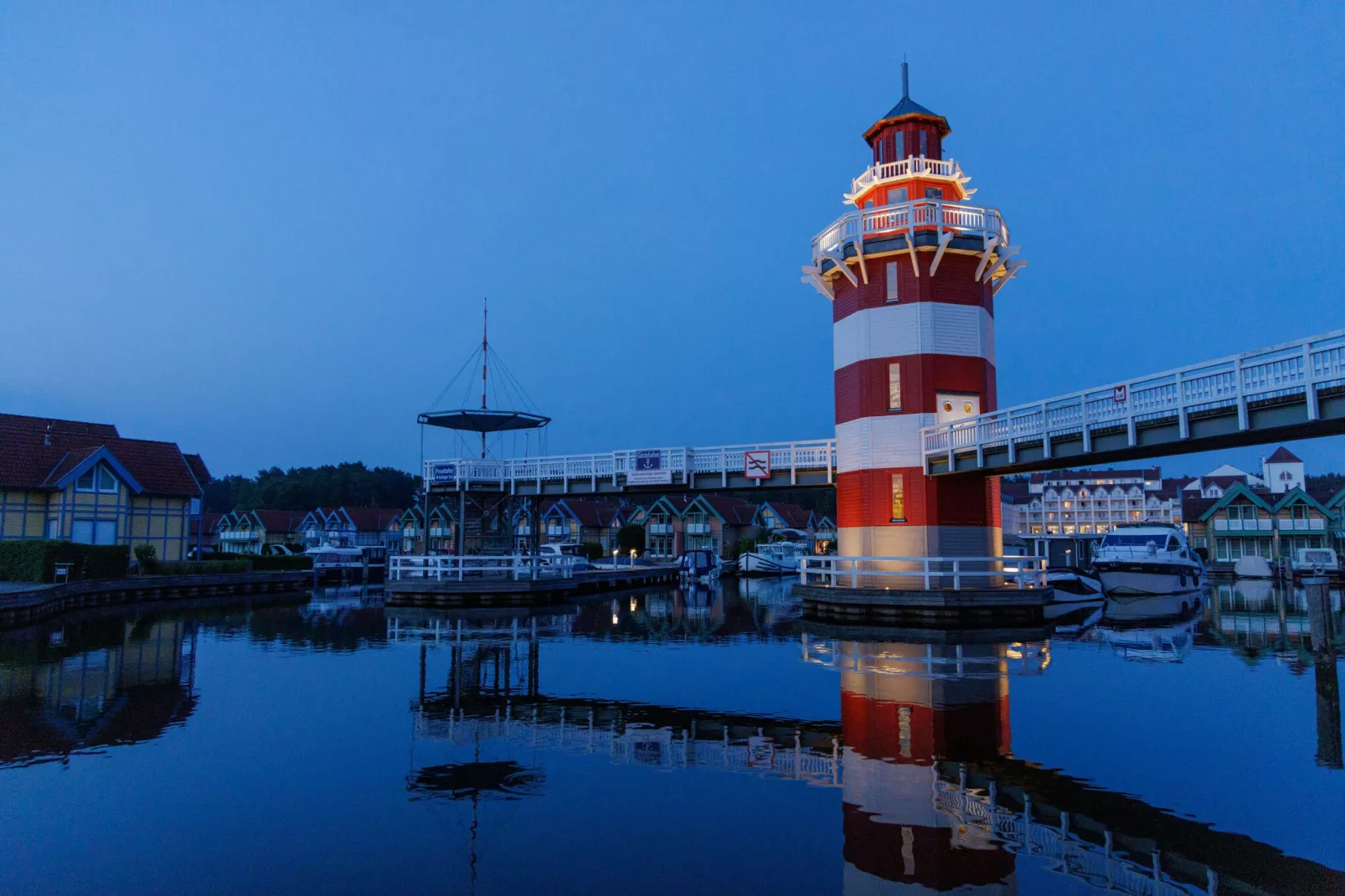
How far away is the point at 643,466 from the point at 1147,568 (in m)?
23.3

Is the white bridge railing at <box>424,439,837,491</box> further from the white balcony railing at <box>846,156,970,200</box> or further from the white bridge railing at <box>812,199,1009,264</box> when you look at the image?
the white balcony railing at <box>846,156,970,200</box>

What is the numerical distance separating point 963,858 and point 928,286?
23736 mm

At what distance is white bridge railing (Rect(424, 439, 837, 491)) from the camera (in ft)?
103

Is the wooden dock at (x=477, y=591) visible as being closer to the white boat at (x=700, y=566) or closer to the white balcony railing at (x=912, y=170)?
the white balcony railing at (x=912, y=170)

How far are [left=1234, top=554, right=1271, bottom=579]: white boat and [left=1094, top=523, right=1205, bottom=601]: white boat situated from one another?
82.2ft

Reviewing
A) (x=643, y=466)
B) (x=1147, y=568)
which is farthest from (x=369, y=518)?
(x=1147, y=568)

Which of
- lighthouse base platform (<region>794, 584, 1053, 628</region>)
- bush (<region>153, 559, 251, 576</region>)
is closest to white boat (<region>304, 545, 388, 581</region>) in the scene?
bush (<region>153, 559, 251, 576</region>)

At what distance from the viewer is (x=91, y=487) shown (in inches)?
1684

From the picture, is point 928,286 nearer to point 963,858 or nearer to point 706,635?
point 706,635

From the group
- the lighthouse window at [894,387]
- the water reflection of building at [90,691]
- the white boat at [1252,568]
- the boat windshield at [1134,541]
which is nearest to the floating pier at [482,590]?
the water reflection of building at [90,691]

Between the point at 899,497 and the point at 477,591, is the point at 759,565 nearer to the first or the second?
the point at 477,591

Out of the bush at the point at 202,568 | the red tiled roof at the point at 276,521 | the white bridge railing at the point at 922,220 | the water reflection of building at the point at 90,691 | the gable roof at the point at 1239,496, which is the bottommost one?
the water reflection of building at the point at 90,691

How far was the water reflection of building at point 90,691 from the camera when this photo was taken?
36.9 ft

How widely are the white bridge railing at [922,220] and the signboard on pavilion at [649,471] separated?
34.3ft
